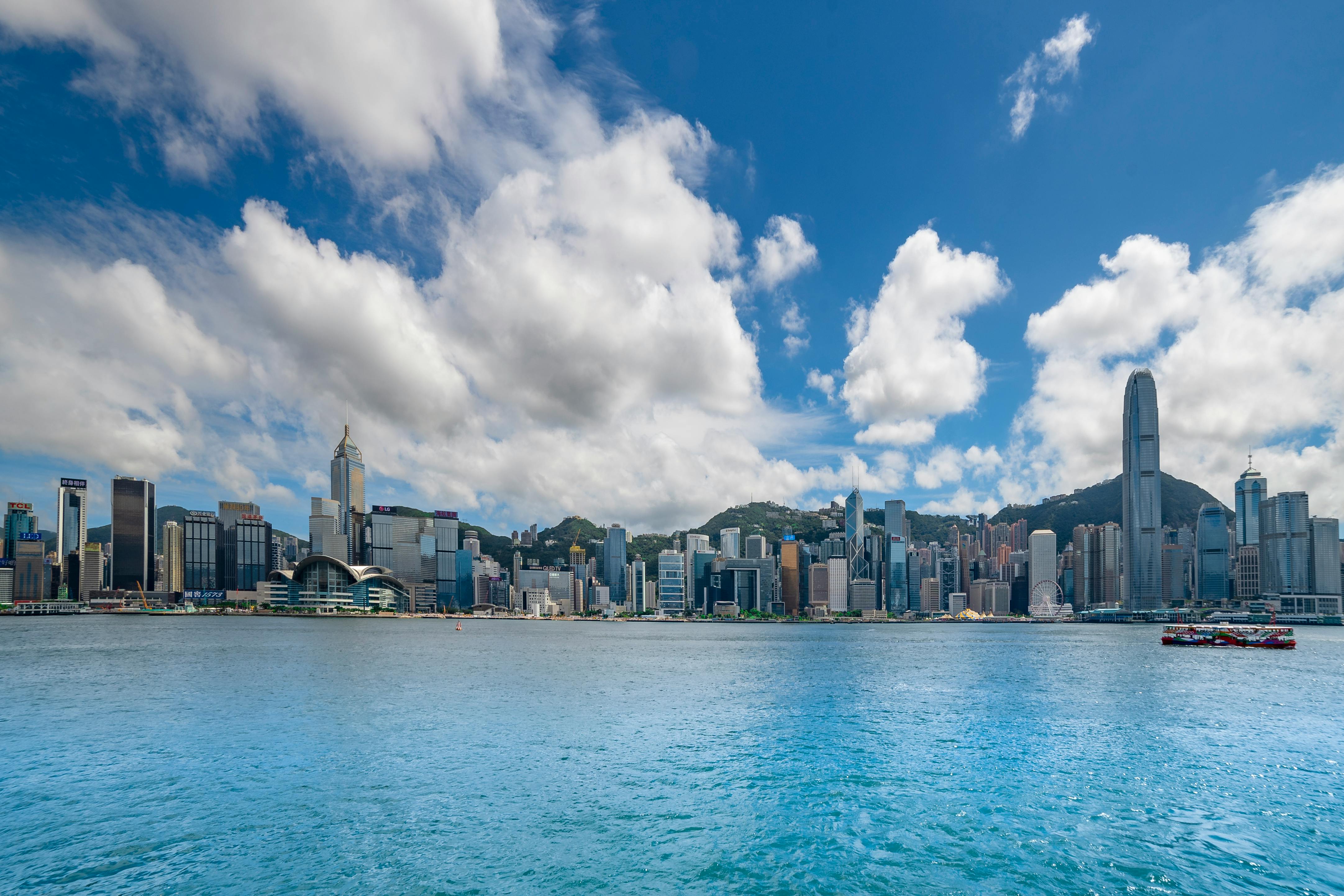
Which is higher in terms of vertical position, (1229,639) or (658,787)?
(658,787)

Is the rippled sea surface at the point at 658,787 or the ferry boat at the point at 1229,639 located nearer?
the rippled sea surface at the point at 658,787

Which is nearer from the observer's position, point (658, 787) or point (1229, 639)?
point (658, 787)

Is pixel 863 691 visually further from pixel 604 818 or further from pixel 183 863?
pixel 183 863

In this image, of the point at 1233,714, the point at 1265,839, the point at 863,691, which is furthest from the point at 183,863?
the point at 1233,714

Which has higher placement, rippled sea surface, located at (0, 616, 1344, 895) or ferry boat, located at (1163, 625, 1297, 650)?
rippled sea surface, located at (0, 616, 1344, 895)

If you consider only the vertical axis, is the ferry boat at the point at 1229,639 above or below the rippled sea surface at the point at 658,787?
below
